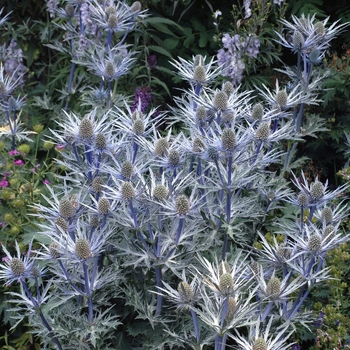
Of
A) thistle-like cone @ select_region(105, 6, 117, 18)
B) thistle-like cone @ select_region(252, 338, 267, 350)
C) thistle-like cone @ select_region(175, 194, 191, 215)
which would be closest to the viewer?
thistle-like cone @ select_region(252, 338, 267, 350)

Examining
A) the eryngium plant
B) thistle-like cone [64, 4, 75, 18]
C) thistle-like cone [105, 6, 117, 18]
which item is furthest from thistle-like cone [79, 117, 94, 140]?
thistle-like cone [64, 4, 75, 18]

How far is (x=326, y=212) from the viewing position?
1984 millimetres

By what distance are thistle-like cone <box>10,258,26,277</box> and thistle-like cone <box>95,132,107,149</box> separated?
0.45 m

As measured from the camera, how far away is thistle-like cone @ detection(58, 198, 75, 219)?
194 centimetres

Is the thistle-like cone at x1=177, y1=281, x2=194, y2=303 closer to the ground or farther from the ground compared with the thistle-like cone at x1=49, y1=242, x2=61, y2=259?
farther from the ground

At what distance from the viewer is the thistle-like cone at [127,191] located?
1.84 meters

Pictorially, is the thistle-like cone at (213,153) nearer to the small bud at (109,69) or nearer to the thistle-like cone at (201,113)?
the thistle-like cone at (201,113)

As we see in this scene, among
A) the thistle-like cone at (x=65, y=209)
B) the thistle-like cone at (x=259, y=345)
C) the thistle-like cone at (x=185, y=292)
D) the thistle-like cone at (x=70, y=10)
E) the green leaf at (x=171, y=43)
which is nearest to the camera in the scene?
the thistle-like cone at (x=259, y=345)

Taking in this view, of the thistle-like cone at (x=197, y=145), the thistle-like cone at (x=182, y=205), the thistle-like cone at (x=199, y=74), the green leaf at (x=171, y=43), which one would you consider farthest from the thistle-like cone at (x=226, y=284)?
the green leaf at (x=171, y=43)

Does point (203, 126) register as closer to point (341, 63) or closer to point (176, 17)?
point (341, 63)

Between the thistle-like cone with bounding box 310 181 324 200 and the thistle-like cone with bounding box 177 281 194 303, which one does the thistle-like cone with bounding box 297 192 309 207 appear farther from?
the thistle-like cone with bounding box 177 281 194 303

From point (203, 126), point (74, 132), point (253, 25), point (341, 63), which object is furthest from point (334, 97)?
point (74, 132)

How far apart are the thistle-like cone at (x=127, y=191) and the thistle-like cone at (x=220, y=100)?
0.45 m

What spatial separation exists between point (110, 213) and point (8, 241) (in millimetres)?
1061
